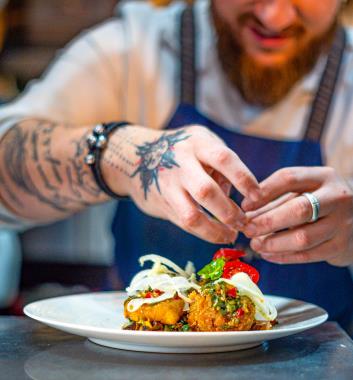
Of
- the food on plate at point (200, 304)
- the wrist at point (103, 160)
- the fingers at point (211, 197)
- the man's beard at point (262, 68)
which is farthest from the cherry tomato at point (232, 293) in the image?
the man's beard at point (262, 68)

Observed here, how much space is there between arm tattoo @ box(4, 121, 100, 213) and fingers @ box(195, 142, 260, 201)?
0.54 metres

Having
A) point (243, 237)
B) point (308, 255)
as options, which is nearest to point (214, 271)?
point (308, 255)

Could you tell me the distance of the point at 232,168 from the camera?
4.44ft

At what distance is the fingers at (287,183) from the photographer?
143 centimetres

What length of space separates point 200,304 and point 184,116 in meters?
1.06

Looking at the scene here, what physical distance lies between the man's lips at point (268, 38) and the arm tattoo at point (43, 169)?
0.57 metres

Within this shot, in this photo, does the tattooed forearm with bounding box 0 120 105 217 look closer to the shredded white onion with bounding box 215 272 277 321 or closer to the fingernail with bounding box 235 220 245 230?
the fingernail with bounding box 235 220 245 230

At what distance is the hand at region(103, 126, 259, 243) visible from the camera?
136 cm

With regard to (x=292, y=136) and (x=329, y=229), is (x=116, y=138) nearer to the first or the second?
(x=329, y=229)

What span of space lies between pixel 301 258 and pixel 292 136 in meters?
0.77

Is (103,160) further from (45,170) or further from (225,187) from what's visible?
(225,187)

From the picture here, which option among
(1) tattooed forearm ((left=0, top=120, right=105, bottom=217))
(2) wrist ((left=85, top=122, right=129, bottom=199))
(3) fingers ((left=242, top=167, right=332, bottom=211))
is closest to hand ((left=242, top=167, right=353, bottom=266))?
(3) fingers ((left=242, top=167, right=332, bottom=211))

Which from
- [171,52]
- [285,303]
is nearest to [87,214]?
[171,52]

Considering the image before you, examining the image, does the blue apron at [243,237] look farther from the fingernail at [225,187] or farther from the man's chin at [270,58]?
the fingernail at [225,187]
